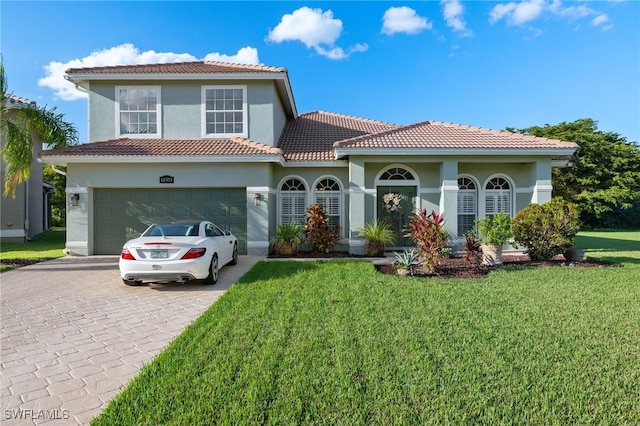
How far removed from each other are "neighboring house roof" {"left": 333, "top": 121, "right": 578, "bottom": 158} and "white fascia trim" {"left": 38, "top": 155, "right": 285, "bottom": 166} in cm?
273

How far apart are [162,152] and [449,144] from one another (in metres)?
10.2

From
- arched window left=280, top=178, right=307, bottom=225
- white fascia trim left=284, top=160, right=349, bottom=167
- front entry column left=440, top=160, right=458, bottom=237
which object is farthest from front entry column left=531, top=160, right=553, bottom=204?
arched window left=280, top=178, right=307, bottom=225

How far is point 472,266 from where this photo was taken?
9.28 metres

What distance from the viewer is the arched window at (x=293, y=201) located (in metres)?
13.2

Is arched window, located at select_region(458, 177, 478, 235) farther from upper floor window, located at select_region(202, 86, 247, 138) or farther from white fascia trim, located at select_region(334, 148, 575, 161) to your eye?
upper floor window, located at select_region(202, 86, 247, 138)

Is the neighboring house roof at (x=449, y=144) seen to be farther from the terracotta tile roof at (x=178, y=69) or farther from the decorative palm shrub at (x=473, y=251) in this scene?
the terracotta tile roof at (x=178, y=69)

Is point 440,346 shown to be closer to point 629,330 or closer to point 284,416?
point 284,416

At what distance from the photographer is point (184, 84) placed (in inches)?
515

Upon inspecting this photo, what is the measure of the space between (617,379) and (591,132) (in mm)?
42199

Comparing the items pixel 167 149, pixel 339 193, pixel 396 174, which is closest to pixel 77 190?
pixel 167 149

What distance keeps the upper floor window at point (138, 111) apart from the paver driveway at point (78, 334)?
6553 millimetres

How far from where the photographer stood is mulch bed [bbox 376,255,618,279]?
8.42 m

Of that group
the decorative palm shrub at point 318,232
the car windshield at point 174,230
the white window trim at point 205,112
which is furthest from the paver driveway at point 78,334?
the white window trim at point 205,112

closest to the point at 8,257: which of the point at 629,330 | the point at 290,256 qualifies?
the point at 290,256
